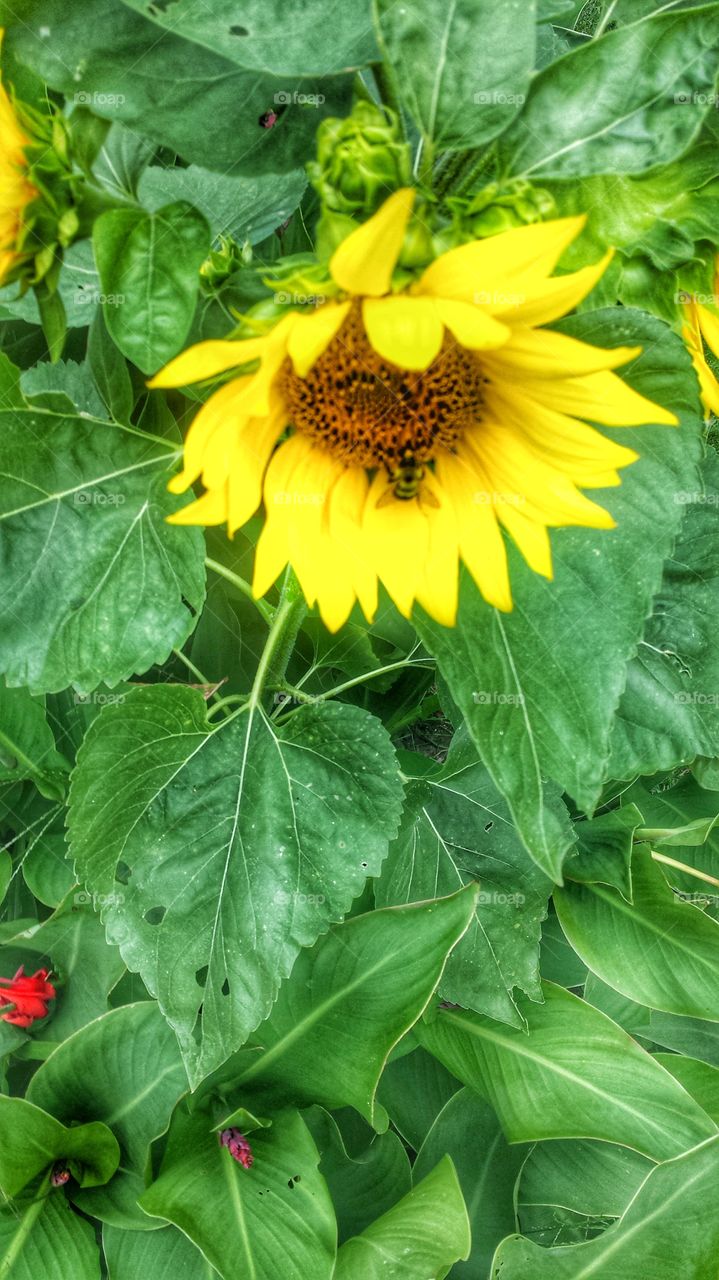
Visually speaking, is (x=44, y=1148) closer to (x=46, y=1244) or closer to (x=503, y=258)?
(x=46, y=1244)

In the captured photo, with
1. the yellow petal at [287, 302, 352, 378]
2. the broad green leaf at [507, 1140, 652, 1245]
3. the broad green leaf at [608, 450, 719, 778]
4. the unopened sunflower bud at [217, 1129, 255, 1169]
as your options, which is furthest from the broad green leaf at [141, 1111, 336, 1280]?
the yellow petal at [287, 302, 352, 378]

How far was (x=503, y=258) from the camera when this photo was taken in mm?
353

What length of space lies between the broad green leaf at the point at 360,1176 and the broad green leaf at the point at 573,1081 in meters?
0.11

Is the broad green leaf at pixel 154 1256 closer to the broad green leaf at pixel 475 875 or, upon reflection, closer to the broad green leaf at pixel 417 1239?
the broad green leaf at pixel 417 1239

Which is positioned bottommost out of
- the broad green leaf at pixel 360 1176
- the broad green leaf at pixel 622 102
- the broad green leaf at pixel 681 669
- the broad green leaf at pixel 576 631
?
the broad green leaf at pixel 360 1176

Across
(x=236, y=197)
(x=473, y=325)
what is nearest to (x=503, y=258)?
(x=473, y=325)

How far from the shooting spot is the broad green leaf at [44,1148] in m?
0.77

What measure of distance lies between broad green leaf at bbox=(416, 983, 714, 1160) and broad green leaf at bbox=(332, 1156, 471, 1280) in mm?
90

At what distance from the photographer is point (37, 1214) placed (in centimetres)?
81

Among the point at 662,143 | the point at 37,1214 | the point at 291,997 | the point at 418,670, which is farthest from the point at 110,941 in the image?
the point at 662,143

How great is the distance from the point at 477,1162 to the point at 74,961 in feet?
1.42

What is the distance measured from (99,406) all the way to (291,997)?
1.68 ft

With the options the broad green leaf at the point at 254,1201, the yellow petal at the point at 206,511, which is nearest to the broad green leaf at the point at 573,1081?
the broad green leaf at the point at 254,1201

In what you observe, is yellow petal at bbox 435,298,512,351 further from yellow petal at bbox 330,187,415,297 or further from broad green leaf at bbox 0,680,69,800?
broad green leaf at bbox 0,680,69,800
